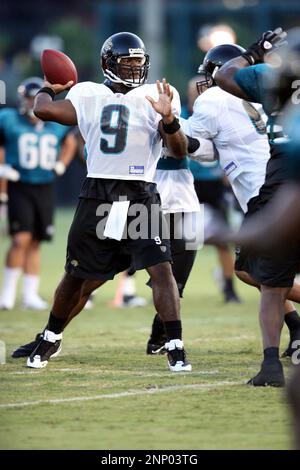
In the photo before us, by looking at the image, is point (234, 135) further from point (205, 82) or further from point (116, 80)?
point (116, 80)

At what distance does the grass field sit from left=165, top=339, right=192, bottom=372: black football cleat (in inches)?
2.8

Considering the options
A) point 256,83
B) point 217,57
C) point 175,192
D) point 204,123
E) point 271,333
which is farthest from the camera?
point 175,192

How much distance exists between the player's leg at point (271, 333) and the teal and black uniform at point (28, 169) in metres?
5.17

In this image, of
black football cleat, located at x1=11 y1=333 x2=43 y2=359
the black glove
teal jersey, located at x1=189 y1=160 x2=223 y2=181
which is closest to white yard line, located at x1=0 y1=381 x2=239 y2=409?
black football cleat, located at x1=11 y1=333 x2=43 y2=359

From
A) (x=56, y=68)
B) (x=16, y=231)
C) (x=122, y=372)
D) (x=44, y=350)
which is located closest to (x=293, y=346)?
(x=122, y=372)

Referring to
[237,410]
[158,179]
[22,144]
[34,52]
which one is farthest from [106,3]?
[237,410]

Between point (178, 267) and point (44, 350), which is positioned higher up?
point (178, 267)

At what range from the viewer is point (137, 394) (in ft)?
20.4

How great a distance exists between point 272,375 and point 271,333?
0.23 m

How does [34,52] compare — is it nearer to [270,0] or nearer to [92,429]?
[270,0]

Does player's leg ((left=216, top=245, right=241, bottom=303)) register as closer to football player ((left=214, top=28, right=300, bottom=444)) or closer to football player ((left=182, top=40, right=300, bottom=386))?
football player ((left=182, top=40, right=300, bottom=386))

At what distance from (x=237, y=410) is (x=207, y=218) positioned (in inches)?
66.3

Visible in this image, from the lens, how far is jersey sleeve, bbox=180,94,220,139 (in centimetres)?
719
